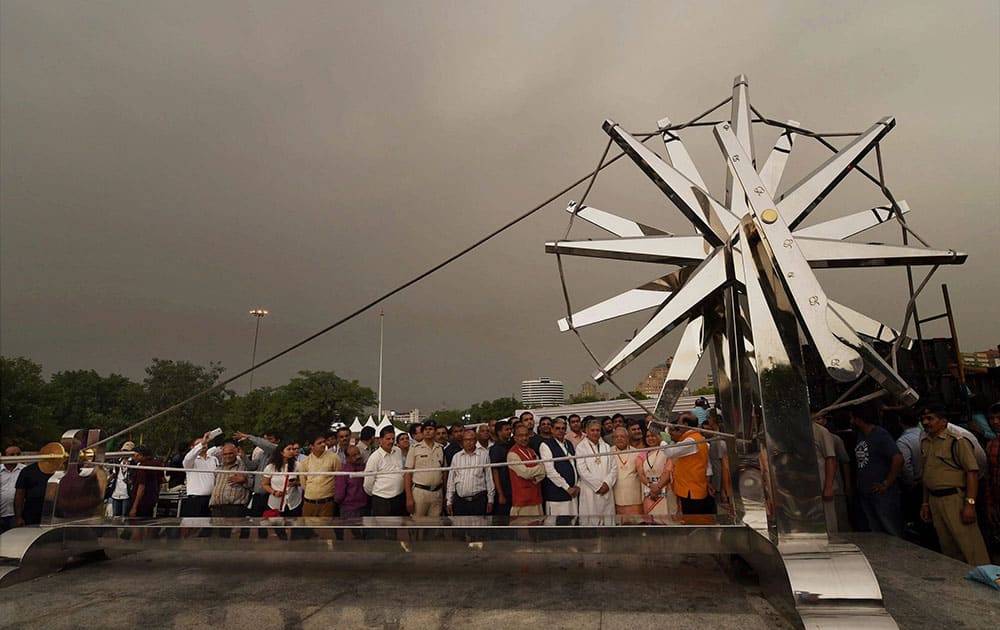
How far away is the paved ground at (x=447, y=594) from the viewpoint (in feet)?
12.4

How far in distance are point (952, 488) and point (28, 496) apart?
1378 cm

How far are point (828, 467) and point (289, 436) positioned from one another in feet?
180

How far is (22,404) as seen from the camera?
42500 mm

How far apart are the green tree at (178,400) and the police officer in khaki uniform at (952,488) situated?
160ft

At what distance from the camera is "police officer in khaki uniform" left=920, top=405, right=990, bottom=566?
612 centimetres

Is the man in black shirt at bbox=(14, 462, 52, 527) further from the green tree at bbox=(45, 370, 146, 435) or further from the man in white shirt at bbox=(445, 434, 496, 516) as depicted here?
the green tree at bbox=(45, 370, 146, 435)

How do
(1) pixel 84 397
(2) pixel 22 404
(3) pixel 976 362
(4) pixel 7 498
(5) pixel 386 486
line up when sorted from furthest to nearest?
(1) pixel 84 397
(2) pixel 22 404
(3) pixel 976 362
(4) pixel 7 498
(5) pixel 386 486

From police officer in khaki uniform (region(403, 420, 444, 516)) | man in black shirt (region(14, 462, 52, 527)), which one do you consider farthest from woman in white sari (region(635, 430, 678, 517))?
man in black shirt (region(14, 462, 52, 527))

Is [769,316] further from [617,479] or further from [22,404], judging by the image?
[22,404]

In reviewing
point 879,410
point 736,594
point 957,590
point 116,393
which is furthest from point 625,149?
point 116,393

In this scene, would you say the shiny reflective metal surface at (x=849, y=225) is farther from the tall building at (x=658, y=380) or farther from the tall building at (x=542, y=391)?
the tall building at (x=542, y=391)

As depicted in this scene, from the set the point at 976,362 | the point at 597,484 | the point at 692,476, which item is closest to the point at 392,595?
the point at 597,484

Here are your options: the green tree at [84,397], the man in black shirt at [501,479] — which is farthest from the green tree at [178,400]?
the man in black shirt at [501,479]

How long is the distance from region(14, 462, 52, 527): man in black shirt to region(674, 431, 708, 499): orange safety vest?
1033 centimetres
